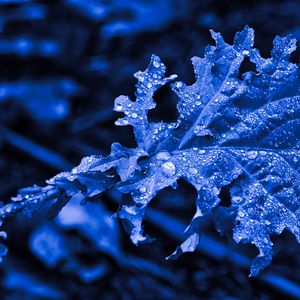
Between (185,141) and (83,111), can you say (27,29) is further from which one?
(185,141)

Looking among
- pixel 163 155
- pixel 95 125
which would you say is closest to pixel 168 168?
pixel 163 155

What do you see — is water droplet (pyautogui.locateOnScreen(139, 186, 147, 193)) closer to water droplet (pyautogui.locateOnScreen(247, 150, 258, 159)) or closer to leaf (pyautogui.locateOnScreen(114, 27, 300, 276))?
leaf (pyautogui.locateOnScreen(114, 27, 300, 276))

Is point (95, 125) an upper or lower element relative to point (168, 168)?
lower

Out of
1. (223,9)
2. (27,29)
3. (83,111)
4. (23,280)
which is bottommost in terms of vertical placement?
(23,280)

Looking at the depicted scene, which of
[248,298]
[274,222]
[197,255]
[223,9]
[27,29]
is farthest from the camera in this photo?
[27,29]

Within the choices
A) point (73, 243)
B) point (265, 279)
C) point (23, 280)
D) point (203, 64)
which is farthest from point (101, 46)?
point (203, 64)

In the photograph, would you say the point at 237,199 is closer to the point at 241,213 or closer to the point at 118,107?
the point at 241,213

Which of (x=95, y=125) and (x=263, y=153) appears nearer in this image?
(x=263, y=153)
